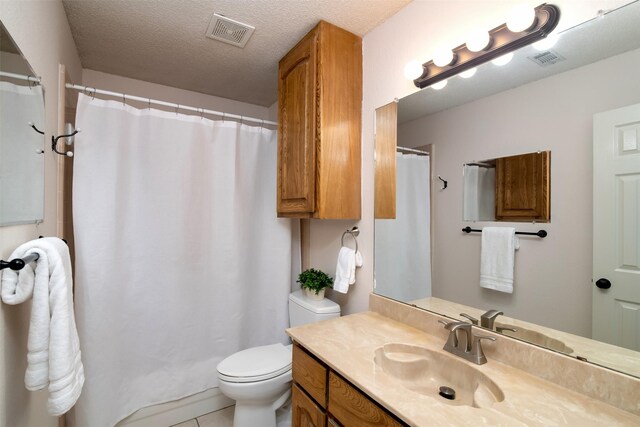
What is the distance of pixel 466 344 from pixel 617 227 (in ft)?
1.98

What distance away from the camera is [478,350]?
1.01 metres

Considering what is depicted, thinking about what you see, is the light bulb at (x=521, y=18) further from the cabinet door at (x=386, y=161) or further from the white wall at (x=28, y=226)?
the white wall at (x=28, y=226)

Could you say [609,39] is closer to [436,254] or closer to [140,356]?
[436,254]

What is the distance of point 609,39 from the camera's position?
2.78 ft

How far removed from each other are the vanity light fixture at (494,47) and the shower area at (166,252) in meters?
1.25

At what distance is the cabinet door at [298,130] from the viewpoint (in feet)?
5.14

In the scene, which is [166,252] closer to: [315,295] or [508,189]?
[315,295]

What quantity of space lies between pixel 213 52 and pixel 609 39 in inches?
78.1

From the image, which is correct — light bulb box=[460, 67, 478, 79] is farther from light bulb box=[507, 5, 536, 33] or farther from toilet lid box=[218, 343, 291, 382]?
toilet lid box=[218, 343, 291, 382]

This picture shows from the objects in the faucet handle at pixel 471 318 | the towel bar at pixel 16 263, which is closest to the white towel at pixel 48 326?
the towel bar at pixel 16 263

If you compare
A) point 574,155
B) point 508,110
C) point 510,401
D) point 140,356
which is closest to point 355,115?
point 508,110

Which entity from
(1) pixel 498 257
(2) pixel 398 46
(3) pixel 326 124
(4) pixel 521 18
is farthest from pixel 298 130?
(1) pixel 498 257

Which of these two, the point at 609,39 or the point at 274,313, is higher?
the point at 609,39

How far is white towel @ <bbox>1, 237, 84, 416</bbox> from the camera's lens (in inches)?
34.2
